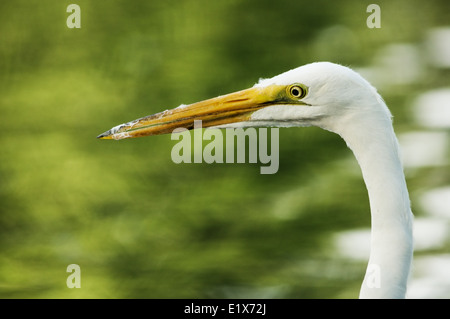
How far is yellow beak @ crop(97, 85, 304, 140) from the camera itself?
8.11ft

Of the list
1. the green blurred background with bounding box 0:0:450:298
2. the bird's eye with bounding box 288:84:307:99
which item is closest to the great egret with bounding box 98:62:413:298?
the bird's eye with bounding box 288:84:307:99

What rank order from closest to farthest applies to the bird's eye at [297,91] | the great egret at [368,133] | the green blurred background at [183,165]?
1. the great egret at [368,133]
2. the bird's eye at [297,91]
3. the green blurred background at [183,165]

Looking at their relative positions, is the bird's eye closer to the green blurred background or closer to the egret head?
the egret head

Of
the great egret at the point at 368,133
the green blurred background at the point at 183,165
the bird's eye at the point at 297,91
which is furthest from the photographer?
the green blurred background at the point at 183,165

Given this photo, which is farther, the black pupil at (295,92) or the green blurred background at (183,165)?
the green blurred background at (183,165)

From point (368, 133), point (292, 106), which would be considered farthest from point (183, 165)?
point (368, 133)

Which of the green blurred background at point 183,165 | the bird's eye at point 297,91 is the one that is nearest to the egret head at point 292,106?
the bird's eye at point 297,91

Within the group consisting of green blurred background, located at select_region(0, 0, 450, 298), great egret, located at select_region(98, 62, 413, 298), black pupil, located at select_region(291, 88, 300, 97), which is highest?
green blurred background, located at select_region(0, 0, 450, 298)

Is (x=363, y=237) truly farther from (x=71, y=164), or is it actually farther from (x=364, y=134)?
(x=364, y=134)

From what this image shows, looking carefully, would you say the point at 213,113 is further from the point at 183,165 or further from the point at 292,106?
the point at 183,165

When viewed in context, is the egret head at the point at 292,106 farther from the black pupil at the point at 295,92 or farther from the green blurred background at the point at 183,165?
the green blurred background at the point at 183,165

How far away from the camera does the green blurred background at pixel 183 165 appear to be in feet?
14.9

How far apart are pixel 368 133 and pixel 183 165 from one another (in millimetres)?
2983
